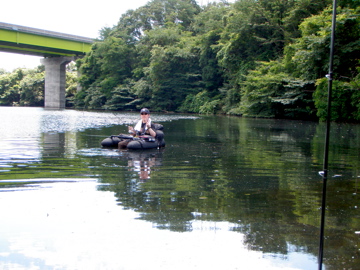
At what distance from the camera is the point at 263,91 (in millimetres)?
39875

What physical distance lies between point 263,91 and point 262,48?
10.4 meters

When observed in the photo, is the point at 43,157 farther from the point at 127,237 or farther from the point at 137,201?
the point at 127,237

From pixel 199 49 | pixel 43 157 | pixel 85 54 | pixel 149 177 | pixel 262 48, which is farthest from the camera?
pixel 85 54

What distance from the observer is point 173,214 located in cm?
581

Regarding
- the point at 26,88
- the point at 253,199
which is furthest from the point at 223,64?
the point at 26,88

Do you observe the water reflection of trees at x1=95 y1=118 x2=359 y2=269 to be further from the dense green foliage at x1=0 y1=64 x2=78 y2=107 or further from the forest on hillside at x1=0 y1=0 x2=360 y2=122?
the dense green foliage at x1=0 y1=64 x2=78 y2=107

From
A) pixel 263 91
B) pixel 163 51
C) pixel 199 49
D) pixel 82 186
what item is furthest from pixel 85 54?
pixel 82 186

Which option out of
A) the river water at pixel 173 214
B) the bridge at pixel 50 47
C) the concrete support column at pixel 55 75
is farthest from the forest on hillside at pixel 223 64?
the river water at pixel 173 214

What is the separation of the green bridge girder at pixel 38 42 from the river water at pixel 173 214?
4715 cm

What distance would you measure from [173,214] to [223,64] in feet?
154

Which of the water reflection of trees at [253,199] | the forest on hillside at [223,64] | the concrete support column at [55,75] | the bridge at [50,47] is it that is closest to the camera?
the water reflection of trees at [253,199]

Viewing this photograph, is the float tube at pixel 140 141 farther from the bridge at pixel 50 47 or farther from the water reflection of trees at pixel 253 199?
the bridge at pixel 50 47

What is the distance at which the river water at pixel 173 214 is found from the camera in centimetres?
432

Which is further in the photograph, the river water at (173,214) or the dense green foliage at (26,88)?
the dense green foliage at (26,88)
